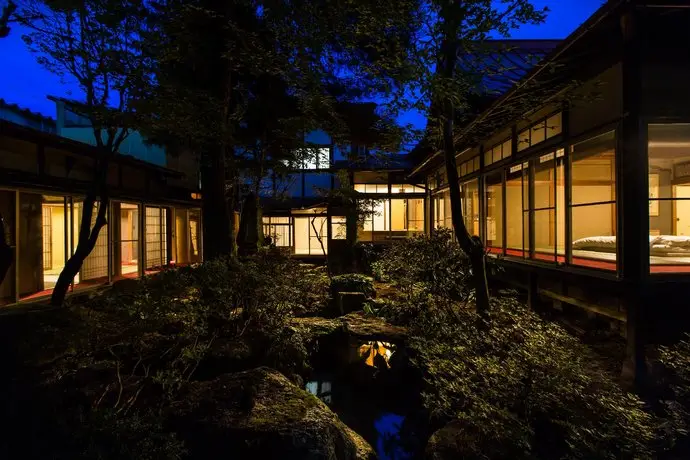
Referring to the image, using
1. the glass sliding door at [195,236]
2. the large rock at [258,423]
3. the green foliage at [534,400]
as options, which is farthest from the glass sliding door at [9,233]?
the glass sliding door at [195,236]

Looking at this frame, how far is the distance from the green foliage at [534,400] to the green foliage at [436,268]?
2070 mm

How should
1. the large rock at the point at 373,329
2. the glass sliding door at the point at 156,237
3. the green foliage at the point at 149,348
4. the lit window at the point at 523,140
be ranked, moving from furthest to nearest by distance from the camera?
the glass sliding door at the point at 156,237 < the lit window at the point at 523,140 < the large rock at the point at 373,329 < the green foliage at the point at 149,348

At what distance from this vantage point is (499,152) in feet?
33.8

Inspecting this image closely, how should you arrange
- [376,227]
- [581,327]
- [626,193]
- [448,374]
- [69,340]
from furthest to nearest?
[376,227], [581,327], [626,193], [448,374], [69,340]

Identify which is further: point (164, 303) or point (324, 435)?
point (164, 303)

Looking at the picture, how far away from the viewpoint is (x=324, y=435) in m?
3.52

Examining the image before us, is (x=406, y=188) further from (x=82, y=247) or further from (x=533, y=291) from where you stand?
(x=82, y=247)

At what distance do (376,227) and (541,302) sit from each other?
42.0 feet

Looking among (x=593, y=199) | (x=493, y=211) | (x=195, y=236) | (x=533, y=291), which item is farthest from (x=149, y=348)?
(x=195, y=236)

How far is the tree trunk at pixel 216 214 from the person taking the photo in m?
9.01

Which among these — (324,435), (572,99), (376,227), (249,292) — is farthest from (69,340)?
(376,227)

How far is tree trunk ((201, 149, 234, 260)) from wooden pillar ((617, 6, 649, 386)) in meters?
7.31

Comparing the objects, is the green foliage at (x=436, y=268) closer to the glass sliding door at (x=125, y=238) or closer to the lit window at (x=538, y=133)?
the lit window at (x=538, y=133)

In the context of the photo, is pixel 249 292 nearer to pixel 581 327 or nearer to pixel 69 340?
pixel 69 340
